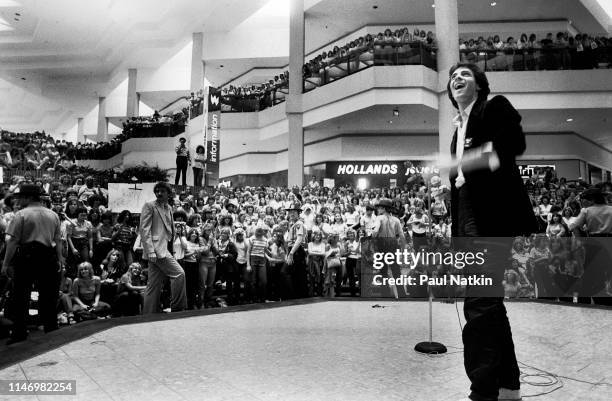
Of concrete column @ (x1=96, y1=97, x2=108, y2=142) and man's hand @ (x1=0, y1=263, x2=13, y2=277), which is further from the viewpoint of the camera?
concrete column @ (x1=96, y1=97, x2=108, y2=142)

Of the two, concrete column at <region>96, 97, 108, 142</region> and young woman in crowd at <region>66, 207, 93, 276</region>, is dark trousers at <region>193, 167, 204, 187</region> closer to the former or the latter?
young woman in crowd at <region>66, 207, 93, 276</region>

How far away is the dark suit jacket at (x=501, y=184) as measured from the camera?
210cm

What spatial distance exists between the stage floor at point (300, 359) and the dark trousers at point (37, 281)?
80 cm

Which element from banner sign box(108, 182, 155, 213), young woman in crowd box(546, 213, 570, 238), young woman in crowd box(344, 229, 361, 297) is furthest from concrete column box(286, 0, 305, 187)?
young woman in crowd box(546, 213, 570, 238)

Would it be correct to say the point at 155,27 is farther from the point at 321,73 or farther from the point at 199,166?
the point at 321,73

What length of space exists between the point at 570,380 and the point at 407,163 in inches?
706

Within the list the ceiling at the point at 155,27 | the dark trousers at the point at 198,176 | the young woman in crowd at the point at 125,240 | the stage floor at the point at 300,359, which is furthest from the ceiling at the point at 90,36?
the stage floor at the point at 300,359

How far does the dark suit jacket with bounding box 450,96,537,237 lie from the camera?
6.90 feet

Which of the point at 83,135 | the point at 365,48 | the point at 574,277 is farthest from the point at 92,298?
the point at 83,135

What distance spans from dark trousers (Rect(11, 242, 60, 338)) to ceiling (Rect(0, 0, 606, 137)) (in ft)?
56.3

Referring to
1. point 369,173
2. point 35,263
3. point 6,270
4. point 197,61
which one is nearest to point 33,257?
point 35,263

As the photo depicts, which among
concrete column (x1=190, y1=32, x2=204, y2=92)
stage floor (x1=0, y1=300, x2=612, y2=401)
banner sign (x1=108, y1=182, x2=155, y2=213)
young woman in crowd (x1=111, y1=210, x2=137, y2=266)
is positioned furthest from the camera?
concrete column (x1=190, y1=32, x2=204, y2=92)

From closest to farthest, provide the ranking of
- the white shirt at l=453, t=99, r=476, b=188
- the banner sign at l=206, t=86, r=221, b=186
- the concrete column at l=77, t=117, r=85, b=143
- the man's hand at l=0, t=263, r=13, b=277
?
the white shirt at l=453, t=99, r=476, b=188
the man's hand at l=0, t=263, r=13, b=277
the banner sign at l=206, t=86, r=221, b=186
the concrete column at l=77, t=117, r=85, b=143

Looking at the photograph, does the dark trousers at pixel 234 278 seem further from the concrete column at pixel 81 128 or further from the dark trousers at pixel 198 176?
the concrete column at pixel 81 128
